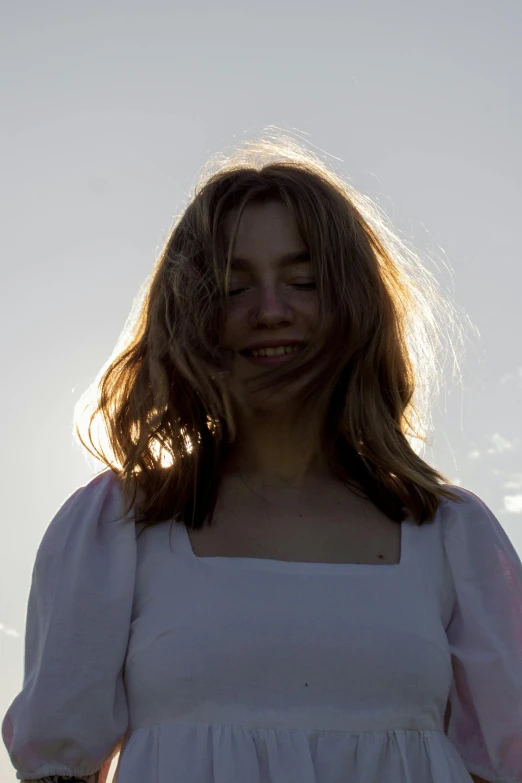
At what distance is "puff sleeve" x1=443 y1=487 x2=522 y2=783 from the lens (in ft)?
7.93

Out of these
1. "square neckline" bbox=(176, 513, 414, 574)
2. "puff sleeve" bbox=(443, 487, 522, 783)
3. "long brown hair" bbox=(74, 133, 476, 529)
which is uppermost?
"long brown hair" bbox=(74, 133, 476, 529)

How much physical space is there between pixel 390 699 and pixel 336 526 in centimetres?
45

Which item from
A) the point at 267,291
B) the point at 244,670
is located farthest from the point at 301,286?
the point at 244,670

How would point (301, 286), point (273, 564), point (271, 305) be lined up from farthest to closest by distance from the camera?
point (301, 286) < point (271, 305) < point (273, 564)

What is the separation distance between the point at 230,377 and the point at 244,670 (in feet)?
2.35

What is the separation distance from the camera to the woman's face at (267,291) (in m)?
2.57

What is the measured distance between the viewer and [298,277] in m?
2.65

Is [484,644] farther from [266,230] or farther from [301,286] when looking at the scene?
[266,230]

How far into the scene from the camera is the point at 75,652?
230 centimetres

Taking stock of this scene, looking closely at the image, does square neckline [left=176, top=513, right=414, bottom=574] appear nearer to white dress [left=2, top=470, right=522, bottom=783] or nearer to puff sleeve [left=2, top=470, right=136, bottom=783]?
white dress [left=2, top=470, right=522, bottom=783]

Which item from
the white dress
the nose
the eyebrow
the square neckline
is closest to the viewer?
the white dress

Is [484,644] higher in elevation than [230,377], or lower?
lower

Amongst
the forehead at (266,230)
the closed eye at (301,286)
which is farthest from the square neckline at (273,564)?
the forehead at (266,230)

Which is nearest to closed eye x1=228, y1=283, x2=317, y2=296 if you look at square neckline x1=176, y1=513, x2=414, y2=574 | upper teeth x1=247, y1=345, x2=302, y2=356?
upper teeth x1=247, y1=345, x2=302, y2=356
